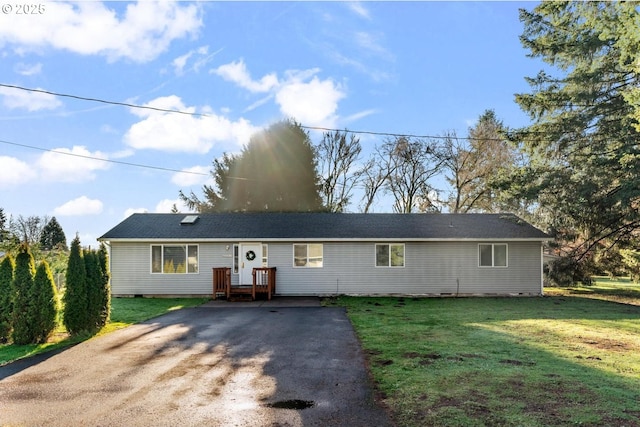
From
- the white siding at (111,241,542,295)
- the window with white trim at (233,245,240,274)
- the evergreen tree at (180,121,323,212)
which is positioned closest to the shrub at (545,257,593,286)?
the white siding at (111,241,542,295)

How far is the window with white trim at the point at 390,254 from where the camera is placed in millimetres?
16312

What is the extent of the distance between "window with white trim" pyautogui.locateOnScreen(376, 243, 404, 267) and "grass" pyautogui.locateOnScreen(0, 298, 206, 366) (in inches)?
271

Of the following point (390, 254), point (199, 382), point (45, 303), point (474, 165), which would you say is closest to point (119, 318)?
point (45, 303)

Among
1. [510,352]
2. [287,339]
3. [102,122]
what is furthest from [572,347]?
[102,122]

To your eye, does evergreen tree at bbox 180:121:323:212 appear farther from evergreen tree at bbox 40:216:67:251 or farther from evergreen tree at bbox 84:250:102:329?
evergreen tree at bbox 84:250:102:329

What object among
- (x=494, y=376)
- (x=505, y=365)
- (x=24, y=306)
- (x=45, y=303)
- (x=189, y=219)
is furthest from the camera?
(x=189, y=219)

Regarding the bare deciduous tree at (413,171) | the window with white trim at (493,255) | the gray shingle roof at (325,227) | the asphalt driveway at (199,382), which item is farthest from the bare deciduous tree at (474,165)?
the asphalt driveway at (199,382)

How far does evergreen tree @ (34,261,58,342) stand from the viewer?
7.98 metres

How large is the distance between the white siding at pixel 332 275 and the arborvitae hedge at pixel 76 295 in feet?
24.4

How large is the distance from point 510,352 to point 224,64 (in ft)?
40.0

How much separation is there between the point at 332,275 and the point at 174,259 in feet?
20.5

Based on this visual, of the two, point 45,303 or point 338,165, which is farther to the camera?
point 338,165

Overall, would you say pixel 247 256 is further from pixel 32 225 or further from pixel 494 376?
pixel 32 225

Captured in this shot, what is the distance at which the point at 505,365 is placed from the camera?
595 cm
